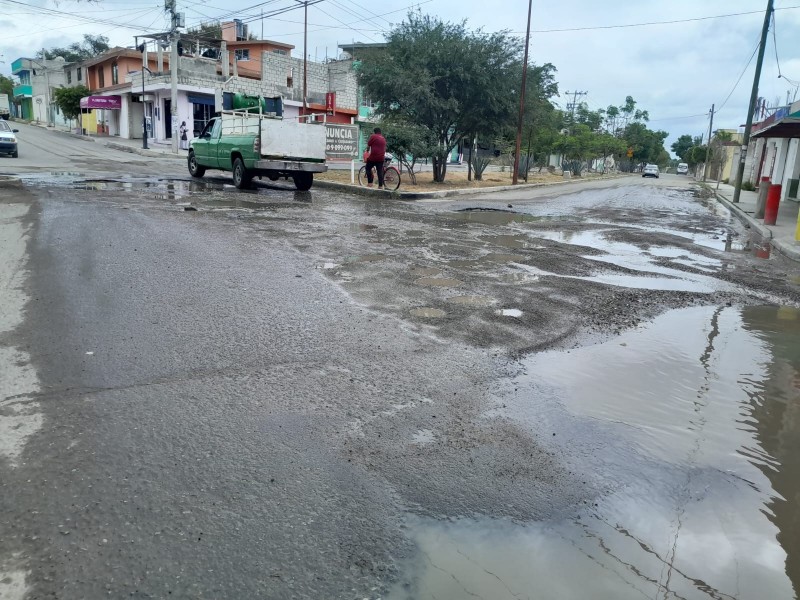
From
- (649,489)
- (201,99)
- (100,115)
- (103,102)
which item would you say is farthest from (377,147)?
(100,115)

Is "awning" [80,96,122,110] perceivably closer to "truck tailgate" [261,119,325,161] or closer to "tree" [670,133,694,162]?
"truck tailgate" [261,119,325,161]

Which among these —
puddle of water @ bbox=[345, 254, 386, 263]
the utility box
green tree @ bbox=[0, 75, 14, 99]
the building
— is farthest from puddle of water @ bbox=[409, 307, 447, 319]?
green tree @ bbox=[0, 75, 14, 99]

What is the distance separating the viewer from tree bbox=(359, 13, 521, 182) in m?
25.5

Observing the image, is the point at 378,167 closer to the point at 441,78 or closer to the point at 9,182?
the point at 441,78

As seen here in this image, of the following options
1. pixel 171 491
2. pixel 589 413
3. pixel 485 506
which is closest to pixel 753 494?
pixel 589 413

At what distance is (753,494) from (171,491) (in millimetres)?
3245

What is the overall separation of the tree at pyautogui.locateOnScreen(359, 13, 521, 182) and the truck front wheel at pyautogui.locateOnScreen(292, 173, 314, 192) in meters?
7.50

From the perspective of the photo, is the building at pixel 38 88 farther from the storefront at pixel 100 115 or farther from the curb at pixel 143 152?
the curb at pixel 143 152

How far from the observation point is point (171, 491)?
3.12 m

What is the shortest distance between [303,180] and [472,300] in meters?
13.8

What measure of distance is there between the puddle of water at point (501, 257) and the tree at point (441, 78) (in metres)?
16.3

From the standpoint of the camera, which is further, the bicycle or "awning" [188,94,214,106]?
"awning" [188,94,214,106]

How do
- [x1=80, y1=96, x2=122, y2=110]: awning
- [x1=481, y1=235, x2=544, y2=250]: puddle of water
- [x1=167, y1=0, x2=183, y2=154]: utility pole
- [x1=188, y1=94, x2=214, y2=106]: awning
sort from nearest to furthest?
[x1=481, y1=235, x2=544, y2=250]: puddle of water < [x1=167, y1=0, x2=183, y2=154]: utility pole < [x1=188, y1=94, x2=214, y2=106]: awning < [x1=80, y1=96, x2=122, y2=110]: awning

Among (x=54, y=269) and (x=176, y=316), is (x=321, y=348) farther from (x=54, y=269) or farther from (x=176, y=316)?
(x=54, y=269)
